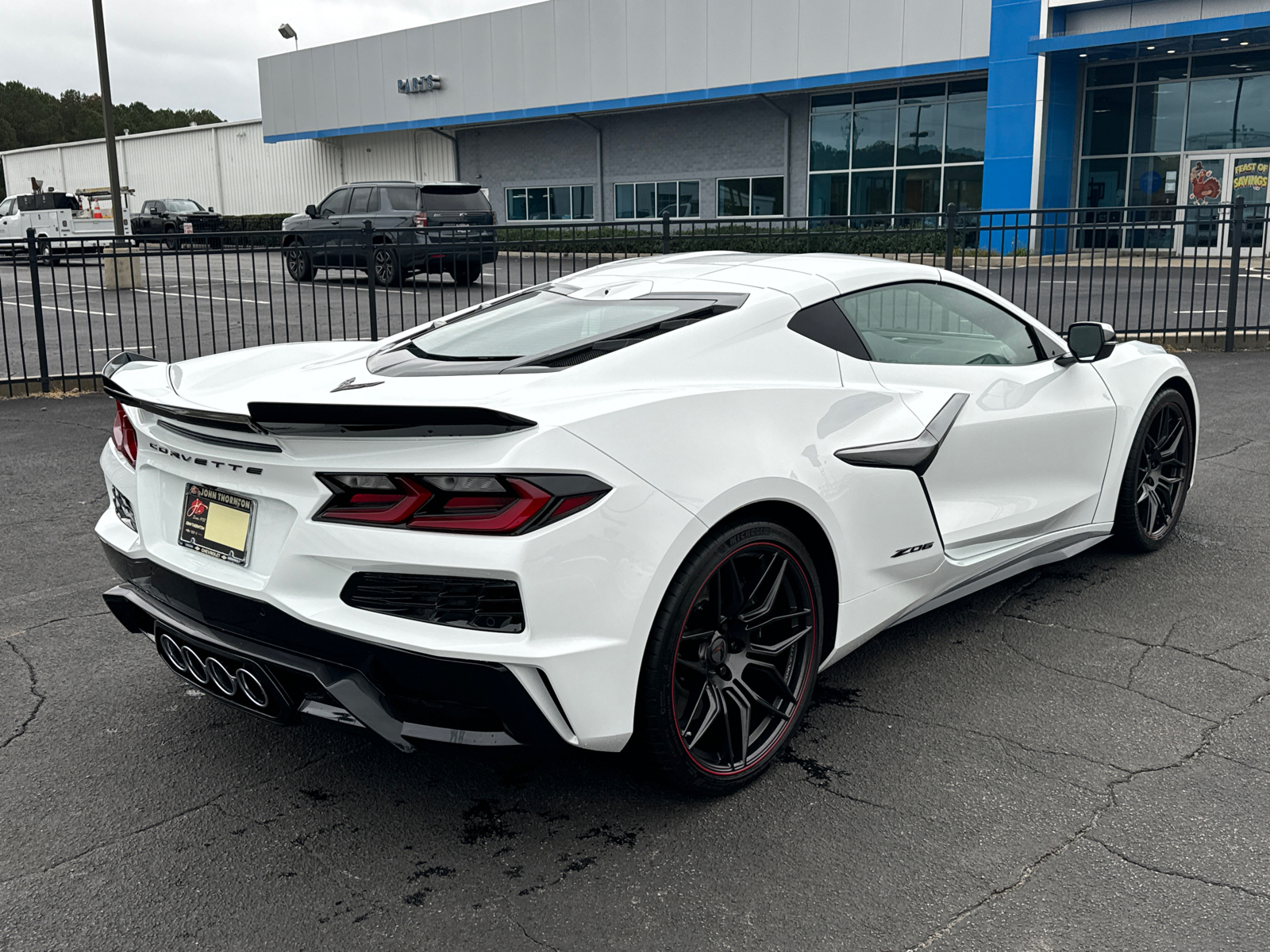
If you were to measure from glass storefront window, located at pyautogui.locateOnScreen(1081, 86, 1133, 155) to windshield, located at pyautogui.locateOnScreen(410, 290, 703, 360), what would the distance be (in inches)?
1108

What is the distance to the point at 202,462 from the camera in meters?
2.98

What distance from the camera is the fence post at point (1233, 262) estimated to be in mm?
11930

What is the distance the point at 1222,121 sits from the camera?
2686cm

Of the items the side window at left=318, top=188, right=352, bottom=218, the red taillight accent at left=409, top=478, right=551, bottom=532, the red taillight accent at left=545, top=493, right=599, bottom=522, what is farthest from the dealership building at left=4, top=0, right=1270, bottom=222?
the red taillight accent at left=409, top=478, right=551, bottom=532

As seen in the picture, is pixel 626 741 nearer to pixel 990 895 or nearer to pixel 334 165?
pixel 990 895

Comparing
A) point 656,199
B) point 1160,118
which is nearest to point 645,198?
point 656,199

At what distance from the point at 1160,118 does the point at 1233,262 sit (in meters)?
18.1

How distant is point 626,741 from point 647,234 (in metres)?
10.1

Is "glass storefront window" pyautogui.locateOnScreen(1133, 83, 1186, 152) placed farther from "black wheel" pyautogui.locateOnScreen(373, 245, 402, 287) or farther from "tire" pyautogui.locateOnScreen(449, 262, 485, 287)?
"black wheel" pyautogui.locateOnScreen(373, 245, 402, 287)

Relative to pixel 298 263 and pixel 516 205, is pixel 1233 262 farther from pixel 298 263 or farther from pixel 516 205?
pixel 516 205

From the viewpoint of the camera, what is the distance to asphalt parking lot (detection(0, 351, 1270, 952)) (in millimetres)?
2578

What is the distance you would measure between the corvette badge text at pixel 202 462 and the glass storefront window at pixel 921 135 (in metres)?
29.3

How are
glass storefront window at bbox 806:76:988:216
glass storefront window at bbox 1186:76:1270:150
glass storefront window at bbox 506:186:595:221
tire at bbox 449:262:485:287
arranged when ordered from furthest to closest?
glass storefront window at bbox 506:186:595:221, glass storefront window at bbox 806:76:988:216, glass storefront window at bbox 1186:76:1270:150, tire at bbox 449:262:485:287

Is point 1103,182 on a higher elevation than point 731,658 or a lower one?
higher
